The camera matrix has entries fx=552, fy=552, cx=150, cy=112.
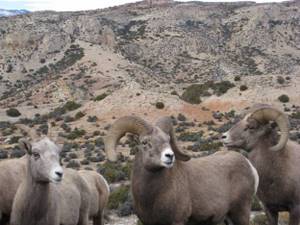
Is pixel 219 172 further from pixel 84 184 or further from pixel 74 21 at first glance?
pixel 74 21

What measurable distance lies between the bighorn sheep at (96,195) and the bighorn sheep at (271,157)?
125 inches

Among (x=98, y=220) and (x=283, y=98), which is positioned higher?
(x=98, y=220)

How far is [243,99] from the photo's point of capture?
47344mm

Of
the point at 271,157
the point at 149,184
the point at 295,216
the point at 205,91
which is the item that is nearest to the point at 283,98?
the point at 205,91

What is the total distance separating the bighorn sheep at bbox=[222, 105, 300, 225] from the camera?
35.3 feet

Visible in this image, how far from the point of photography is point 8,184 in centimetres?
1098

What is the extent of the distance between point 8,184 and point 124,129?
9.52 ft

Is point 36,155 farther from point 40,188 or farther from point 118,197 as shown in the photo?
point 118,197

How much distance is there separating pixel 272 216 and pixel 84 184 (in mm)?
3947

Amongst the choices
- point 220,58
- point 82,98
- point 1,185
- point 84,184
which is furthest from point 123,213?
point 220,58

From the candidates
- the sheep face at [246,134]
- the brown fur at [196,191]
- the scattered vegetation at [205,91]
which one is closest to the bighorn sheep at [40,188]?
the brown fur at [196,191]

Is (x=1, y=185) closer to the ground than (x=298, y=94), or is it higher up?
higher up

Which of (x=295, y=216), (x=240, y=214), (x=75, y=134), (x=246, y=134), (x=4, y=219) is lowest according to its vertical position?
(x=75, y=134)

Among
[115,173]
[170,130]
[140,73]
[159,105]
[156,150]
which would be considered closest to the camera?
[156,150]
